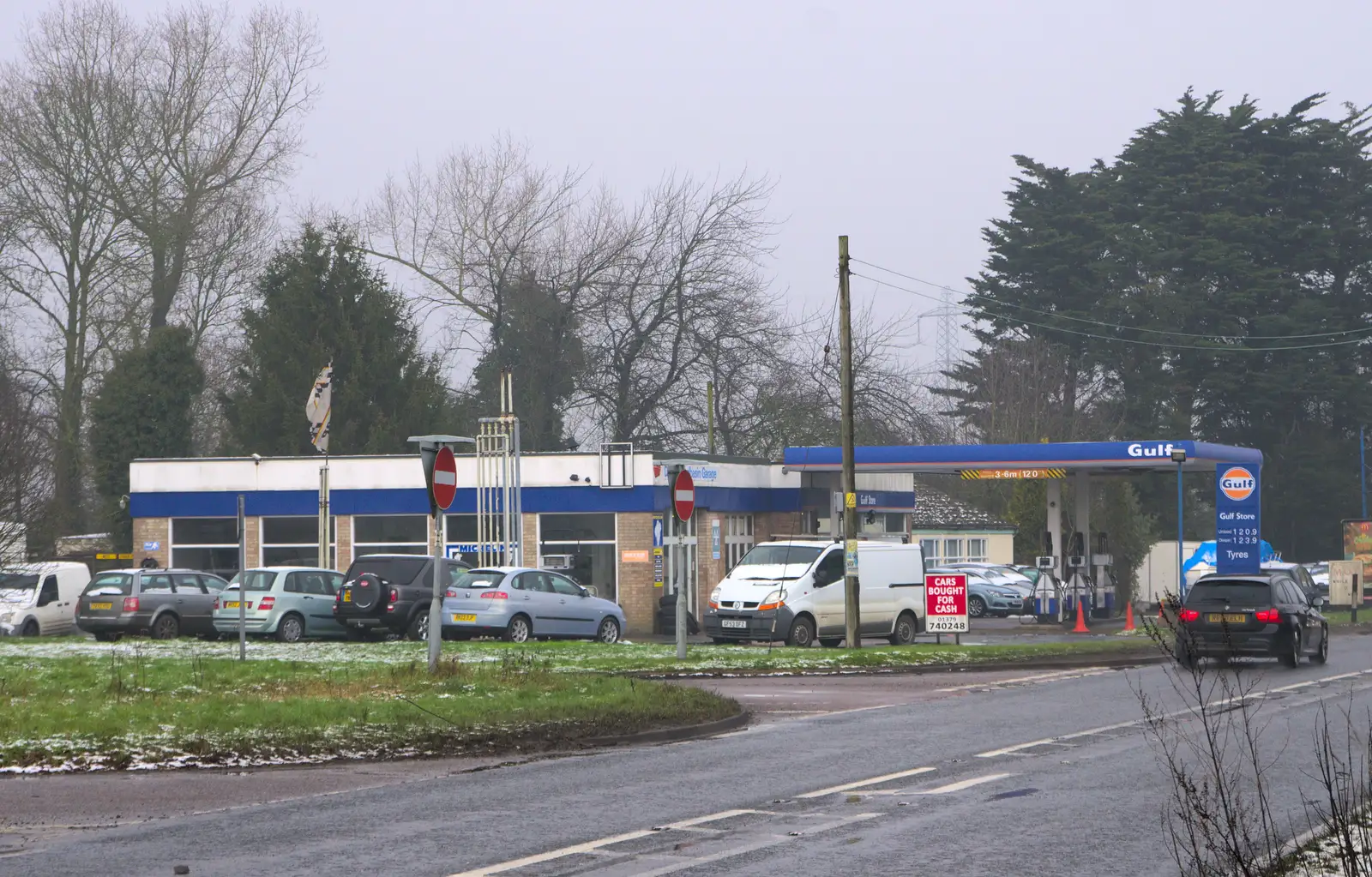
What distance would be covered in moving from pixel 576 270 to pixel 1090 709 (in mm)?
39825

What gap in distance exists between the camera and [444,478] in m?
18.3

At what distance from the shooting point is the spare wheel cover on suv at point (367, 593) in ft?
98.3

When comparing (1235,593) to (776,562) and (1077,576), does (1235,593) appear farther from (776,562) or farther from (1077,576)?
(1077,576)

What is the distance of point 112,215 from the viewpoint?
4866 centimetres

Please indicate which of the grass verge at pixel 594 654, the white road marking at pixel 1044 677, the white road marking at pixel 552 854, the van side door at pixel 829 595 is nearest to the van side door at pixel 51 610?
the grass verge at pixel 594 654

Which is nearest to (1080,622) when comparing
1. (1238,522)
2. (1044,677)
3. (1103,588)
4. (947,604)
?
(1238,522)

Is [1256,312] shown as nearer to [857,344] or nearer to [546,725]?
[857,344]

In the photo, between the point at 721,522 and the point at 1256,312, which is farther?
the point at 1256,312

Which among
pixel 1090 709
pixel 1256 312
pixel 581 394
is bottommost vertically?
pixel 1090 709

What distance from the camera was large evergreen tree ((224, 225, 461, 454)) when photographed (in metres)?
52.6

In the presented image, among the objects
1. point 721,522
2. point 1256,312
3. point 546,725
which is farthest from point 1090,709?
point 1256,312

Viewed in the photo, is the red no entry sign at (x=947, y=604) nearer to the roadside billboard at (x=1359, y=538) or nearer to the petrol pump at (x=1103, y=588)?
the petrol pump at (x=1103, y=588)

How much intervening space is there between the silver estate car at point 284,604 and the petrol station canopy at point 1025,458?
13.8 metres

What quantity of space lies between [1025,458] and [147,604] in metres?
21.1
